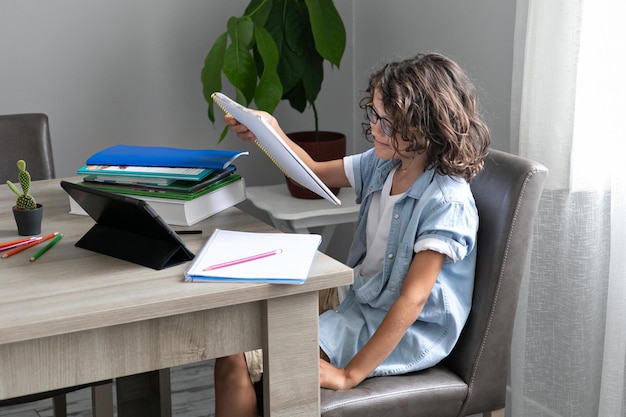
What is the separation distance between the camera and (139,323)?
3.92ft

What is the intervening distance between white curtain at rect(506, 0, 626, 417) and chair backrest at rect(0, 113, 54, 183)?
3.84 ft

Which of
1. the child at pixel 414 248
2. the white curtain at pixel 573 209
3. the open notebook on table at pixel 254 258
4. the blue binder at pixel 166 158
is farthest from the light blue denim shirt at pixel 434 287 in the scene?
the white curtain at pixel 573 209

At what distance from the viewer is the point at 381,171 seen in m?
1.73

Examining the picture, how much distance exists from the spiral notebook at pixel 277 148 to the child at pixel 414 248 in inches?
6.3

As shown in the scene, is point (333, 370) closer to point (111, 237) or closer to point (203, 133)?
point (111, 237)

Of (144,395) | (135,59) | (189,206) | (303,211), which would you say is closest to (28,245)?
(189,206)

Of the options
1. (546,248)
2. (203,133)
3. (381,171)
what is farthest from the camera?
(203,133)

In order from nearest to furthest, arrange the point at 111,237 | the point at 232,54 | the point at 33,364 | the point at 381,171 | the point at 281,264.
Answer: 1. the point at 33,364
2. the point at 281,264
3. the point at 111,237
4. the point at 381,171
5. the point at 232,54

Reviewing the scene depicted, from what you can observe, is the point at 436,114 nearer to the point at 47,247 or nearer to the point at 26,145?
the point at 47,247

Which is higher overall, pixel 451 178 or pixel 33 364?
pixel 451 178

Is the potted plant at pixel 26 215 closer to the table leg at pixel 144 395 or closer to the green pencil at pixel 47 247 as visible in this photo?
the green pencil at pixel 47 247

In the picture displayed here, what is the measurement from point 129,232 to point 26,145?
88cm

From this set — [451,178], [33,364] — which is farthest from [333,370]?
[33,364]

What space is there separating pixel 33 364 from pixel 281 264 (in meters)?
0.38
